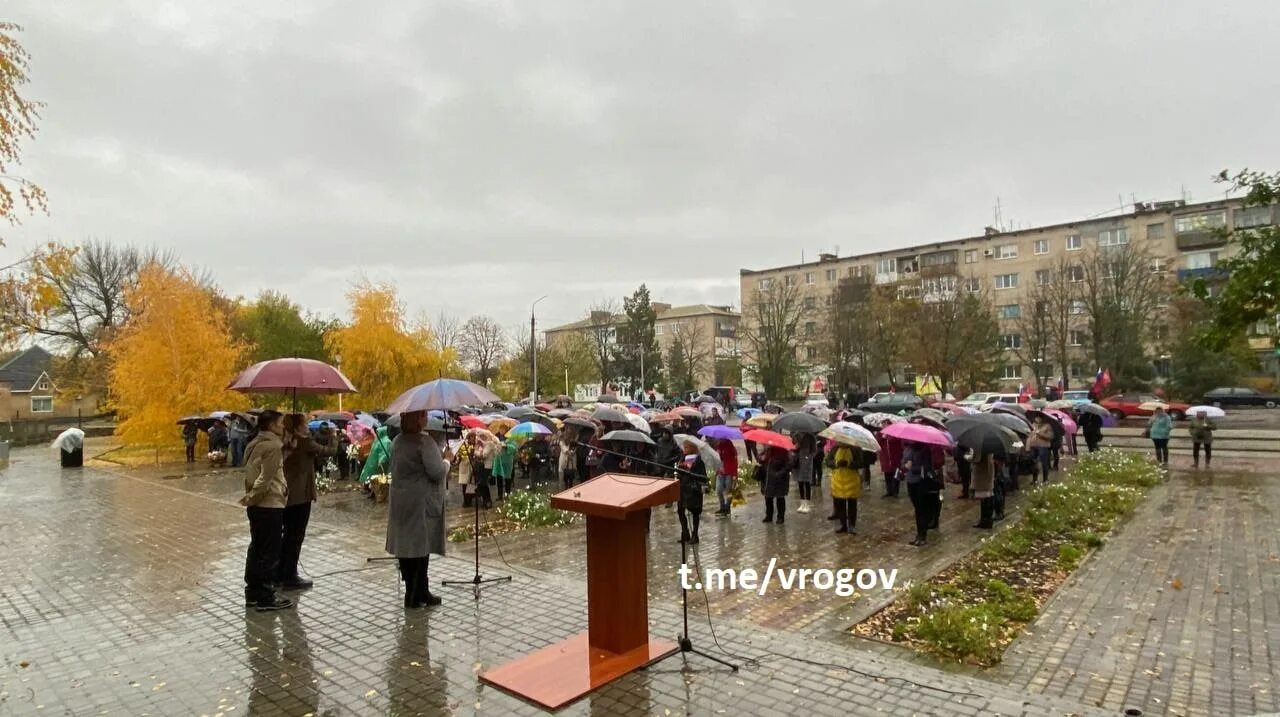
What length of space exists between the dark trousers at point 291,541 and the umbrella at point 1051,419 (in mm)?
14693

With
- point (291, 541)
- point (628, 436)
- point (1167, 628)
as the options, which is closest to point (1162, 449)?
point (1167, 628)

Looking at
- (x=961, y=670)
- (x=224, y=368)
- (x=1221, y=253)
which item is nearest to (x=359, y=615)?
(x=961, y=670)

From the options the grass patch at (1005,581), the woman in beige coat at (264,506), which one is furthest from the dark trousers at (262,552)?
the grass patch at (1005,581)

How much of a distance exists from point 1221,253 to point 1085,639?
204 feet

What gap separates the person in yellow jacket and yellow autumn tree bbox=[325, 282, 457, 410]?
25949 mm

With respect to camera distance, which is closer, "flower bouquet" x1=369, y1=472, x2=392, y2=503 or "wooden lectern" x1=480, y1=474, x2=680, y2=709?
"wooden lectern" x1=480, y1=474, x2=680, y2=709

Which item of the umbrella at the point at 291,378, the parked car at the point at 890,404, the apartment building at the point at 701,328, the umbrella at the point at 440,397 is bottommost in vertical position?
the parked car at the point at 890,404

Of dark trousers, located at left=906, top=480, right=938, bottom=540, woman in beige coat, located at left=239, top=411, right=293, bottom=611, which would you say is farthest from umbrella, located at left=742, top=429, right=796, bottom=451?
woman in beige coat, located at left=239, top=411, right=293, bottom=611

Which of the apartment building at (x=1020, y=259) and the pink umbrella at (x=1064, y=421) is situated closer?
the pink umbrella at (x=1064, y=421)

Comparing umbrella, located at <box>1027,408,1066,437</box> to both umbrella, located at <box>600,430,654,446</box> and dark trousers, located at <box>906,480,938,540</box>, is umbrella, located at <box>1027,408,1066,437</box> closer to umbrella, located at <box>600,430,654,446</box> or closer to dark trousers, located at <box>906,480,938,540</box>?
dark trousers, located at <box>906,480,938,540</box>

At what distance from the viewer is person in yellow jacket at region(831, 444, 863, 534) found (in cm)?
1088

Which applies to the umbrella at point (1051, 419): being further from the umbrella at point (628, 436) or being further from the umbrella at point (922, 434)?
the umbrella at point (628, 436)

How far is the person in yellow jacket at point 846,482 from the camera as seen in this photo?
35.7ft

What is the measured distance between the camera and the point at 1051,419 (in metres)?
15.7
